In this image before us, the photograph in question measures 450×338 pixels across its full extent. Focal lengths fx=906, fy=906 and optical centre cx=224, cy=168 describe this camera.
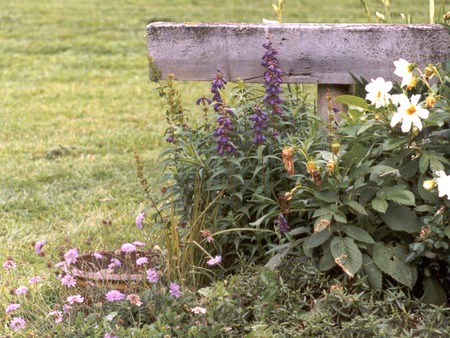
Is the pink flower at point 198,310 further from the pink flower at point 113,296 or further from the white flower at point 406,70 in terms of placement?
the white flower at point 406,70

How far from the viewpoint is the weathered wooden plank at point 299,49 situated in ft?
13.9

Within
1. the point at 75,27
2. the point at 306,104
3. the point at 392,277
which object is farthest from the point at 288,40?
the point at 75,27

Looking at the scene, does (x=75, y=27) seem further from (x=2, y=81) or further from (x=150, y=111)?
(x=150, y=111)

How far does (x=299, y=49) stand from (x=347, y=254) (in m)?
1.37

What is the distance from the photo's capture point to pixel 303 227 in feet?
11.7

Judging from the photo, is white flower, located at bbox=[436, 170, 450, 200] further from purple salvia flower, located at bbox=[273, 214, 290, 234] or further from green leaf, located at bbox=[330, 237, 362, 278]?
→ purple salvia flower, located at bbox=[273, 214, 290, 234]

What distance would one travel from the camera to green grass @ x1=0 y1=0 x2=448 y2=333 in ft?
17.8

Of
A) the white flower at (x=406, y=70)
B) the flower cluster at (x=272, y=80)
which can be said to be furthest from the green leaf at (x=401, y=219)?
the flower cluster at (x=272, y=80)

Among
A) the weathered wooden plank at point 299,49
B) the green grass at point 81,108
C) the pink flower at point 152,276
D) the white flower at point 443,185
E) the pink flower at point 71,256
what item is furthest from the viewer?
the green grass at point 81,108

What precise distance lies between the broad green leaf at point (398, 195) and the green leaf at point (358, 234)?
0.14 meters

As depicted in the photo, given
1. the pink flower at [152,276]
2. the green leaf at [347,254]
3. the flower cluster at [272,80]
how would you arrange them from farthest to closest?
the flower cluster at [272,80]
the pink flower at [152,276]
the green leaf at [347,254]

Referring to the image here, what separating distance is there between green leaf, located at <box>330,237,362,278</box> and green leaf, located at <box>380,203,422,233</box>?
18 centimetres

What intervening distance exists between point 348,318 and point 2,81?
24.5ft

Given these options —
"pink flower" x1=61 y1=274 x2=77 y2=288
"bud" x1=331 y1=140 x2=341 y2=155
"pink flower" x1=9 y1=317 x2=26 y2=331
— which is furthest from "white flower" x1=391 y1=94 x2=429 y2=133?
"pink flower" x1=9 y1=317 x2=26 y2=331
